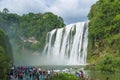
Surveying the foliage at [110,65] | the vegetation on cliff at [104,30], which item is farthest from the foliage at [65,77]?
the vegetation on cliff at [104,30]

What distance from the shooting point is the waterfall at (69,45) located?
89.6 meters

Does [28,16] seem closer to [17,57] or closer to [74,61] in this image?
[17,57]

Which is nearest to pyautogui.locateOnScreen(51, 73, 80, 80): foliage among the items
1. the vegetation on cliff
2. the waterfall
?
the vegetation on cliff

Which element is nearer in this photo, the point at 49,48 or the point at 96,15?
the point at 96,15

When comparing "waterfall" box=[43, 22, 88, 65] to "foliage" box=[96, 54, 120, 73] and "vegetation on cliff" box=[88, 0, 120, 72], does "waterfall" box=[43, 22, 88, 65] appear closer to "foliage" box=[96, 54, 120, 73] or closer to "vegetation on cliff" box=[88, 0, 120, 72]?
"vegetation on cliff" box=[88, 0, 120, 72]

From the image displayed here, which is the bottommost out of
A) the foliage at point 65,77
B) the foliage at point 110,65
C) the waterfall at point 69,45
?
the foliage at point 65,77

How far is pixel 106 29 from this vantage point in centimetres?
8381

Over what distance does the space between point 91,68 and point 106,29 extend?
17964 millimetres

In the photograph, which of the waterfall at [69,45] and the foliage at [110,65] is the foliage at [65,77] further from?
the waterfall at [69,45]

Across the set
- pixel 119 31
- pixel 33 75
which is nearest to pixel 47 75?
pixel 33 75

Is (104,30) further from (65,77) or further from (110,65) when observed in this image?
(65,77)

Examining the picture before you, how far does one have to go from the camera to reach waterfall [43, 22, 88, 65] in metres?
89.6

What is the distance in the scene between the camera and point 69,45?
9419 cm

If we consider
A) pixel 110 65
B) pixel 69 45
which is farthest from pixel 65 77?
pixel 69 45
